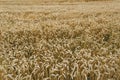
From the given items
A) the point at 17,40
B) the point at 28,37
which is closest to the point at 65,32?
the point at 28,37

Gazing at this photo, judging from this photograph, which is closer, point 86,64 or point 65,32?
point 86,64

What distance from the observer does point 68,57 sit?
500cm

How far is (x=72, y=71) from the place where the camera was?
4008mm

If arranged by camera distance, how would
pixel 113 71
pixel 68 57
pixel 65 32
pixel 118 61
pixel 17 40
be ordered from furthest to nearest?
pixel 65 32 < pixel 17 40 < pixel 68 57 < pixel 118 61 < pixel 113 71

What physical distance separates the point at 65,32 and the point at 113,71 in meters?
4.22

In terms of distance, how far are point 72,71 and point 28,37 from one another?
3731mm

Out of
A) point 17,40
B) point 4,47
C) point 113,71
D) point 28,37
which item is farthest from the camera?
point 28,37

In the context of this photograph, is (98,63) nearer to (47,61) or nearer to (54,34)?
(47,61)

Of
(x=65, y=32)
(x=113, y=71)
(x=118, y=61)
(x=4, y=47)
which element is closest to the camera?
(x=113, y=71)

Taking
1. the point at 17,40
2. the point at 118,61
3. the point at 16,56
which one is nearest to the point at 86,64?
the point at 118,61

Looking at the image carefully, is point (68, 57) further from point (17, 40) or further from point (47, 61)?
point (17, 40)

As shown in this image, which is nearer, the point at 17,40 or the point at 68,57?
the point at 68,57

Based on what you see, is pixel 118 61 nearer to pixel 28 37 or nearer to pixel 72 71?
pixel 72 71

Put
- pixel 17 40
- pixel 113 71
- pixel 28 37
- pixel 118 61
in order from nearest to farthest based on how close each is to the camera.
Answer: pixel 113 71, pixel 118 61, pixel 17 40, pixel 28 37
